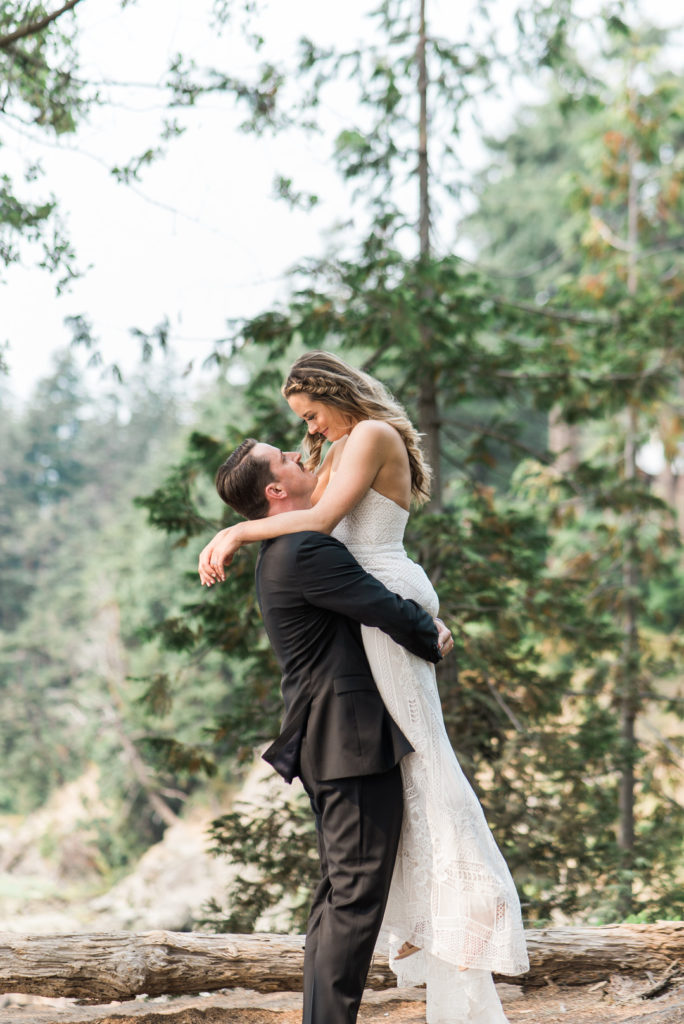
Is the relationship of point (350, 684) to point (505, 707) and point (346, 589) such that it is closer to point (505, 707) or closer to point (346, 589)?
point (346, 589)

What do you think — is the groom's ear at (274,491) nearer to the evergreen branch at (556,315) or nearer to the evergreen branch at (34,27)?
the evergreen branch at (34,27)

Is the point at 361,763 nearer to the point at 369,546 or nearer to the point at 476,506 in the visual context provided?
the point at 369,546

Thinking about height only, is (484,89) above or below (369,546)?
above

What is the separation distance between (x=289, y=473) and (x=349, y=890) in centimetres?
128

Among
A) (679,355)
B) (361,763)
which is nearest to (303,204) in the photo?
(679,355)

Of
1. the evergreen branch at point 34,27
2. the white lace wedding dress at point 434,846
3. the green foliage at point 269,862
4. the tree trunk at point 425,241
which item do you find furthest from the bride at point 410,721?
the tree trunk at point 425,241

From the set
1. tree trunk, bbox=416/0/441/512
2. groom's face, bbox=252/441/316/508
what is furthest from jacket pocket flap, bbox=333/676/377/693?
tree trunk, bbox=416/0/441/512

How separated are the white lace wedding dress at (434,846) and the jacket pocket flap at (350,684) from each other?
68 millimetres

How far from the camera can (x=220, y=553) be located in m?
2.85

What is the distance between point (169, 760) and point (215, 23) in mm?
4855

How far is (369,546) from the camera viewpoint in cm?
306

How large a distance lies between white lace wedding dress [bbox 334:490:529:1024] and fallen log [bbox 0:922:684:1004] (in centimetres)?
97

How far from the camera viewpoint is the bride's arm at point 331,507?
283 centimetres

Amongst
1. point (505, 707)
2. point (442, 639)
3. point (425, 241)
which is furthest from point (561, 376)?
point (442, 639)
